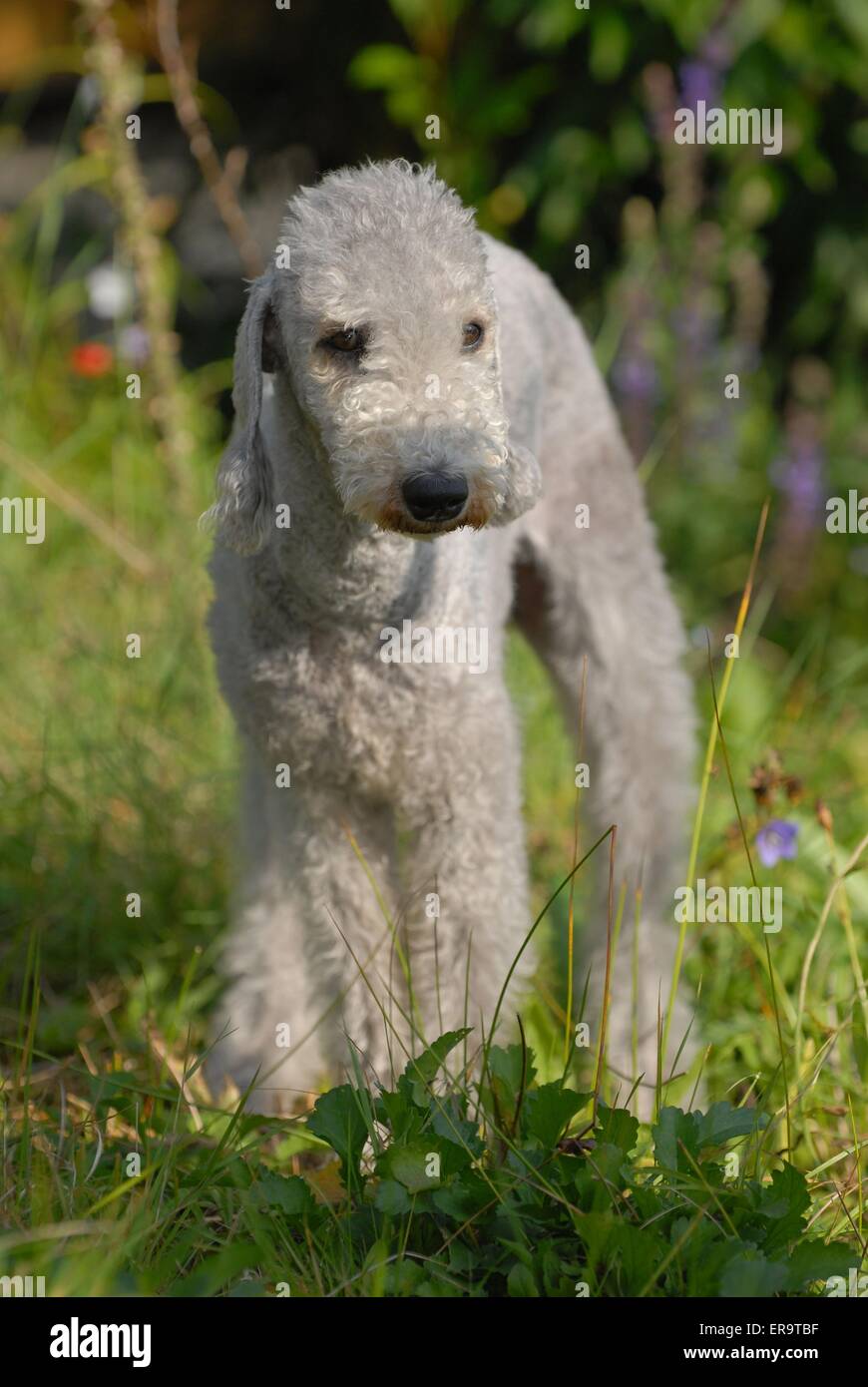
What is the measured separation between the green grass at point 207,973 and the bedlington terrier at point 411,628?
0.71 feet

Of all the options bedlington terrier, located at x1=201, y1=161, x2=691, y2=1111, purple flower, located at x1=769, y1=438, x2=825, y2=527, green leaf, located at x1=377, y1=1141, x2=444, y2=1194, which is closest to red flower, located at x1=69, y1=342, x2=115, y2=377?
bedlington terrier, located at x1=201, y1=161, x2=691, y2=1111

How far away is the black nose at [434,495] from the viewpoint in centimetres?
219

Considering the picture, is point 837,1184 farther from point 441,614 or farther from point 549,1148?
point 441,614

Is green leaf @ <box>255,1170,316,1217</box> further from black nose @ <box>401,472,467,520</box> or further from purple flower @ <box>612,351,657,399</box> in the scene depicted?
purple flower @ <box>612,351,657,399</box>

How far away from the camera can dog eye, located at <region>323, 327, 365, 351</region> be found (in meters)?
2.37

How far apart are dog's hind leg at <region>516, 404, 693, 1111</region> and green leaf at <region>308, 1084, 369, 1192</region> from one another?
3.71 ft

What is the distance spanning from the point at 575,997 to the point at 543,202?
346cm

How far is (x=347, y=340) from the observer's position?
239 centimetres

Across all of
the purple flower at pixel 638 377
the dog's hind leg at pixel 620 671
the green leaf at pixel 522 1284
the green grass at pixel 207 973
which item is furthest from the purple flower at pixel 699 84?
the green leaf at pixel 522 1284

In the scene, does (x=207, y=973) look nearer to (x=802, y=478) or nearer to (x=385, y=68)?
(x=802, y=478)

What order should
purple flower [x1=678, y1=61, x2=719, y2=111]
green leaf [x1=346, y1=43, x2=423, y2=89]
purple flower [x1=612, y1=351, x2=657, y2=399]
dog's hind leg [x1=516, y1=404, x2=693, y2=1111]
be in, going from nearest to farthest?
1. dog's hind leg [x1=516, y1=404, x2=693, y2=1111]
2. purple flower [x1=678, y1=61, x2=719, y2=111]
3. purple flower [x1=612, y1=351, x2=657, y2=399]
4. green leaf [x1=346, y1=43, x2=423, y2=89]

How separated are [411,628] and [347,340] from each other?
0.56 metres

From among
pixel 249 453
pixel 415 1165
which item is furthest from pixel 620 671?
pixel 415 1165

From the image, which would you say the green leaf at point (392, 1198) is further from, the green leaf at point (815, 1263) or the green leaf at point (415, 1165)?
the green leaf at point (815, 1263)
